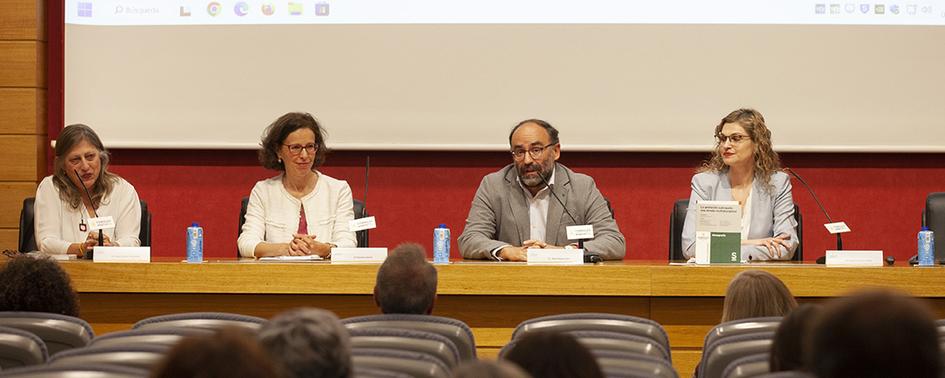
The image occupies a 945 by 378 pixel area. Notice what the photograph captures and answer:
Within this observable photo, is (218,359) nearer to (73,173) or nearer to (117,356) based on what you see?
Result: (117,356)

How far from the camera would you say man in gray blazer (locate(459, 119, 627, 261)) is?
4.65 m

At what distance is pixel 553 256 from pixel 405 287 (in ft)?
4.31

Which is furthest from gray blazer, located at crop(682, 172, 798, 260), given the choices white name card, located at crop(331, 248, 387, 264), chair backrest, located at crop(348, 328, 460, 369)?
chair backrest, located at crop(348, 328, 460, 369)

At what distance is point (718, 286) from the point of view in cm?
379

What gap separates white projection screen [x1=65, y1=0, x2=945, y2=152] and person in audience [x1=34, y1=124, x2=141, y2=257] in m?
1.14

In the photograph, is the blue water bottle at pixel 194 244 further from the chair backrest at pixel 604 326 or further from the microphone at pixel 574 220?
the chair backrest at pixel 604 326

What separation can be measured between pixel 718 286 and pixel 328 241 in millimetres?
1795

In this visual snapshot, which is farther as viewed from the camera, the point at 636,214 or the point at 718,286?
the point at 636,214

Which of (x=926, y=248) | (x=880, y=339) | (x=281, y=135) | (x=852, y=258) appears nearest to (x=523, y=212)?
(x=281, y=135)

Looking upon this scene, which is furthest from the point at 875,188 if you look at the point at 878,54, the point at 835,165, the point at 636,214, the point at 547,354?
the point at 547,354

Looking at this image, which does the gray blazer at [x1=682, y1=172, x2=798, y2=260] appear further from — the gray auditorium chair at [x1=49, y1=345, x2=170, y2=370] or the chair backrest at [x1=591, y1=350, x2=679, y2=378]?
the gray auditorium chair at [x1=49, y1=345, x2=170, y2=370]

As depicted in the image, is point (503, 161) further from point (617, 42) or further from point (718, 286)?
point (718, 286)

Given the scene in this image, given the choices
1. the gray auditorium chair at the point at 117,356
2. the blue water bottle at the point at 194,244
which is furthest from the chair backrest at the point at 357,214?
the gray auditorium chair at the point at 117,356

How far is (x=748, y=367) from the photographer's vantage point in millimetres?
2127
